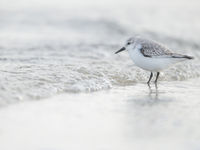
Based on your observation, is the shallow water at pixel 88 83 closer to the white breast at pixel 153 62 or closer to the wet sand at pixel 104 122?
the wet sand at pixel 104 122

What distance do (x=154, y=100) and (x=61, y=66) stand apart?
193 centimetres

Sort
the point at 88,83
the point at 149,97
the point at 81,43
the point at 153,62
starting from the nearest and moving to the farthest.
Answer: the point at 149,97, the point at 88,83, the point at 153,62, the point at 81,43

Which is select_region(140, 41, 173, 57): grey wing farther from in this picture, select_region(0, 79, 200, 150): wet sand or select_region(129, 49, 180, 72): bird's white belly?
select_region(0, 79, 200, 150): wet sand

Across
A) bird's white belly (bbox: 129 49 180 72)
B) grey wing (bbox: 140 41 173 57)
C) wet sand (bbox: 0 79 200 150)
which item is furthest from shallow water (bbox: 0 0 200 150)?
grey wing (bbox: 140 41 173 57)

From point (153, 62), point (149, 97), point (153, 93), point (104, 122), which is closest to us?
point (104, 122)

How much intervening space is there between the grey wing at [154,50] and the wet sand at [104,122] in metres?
1.03

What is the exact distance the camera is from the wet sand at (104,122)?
13.3 feet

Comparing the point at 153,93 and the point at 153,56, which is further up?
the point at 153,56

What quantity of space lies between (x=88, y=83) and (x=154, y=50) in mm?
1323

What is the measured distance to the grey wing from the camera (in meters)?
7.07

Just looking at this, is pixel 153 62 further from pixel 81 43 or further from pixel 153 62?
pixel 81 43

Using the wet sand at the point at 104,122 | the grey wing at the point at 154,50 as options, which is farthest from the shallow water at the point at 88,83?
the grey wing at the point at 154,50

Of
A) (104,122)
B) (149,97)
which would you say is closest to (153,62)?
(149,97)

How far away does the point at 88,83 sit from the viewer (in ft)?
21.3
